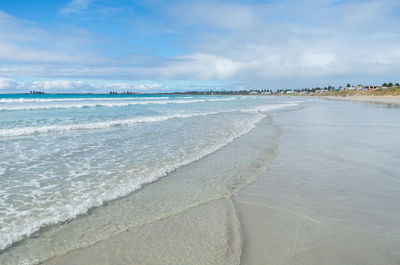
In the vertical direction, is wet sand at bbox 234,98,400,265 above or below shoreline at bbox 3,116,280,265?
above

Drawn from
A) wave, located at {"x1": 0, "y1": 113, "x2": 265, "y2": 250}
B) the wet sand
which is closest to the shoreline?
wave, located at {"x1": 0, "y1": 113, "x2": 265, "y2": 250}

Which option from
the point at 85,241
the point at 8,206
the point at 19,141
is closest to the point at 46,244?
the point at 85,241

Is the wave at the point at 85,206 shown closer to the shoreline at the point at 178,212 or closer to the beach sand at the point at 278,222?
the shoreline at the point at 178,212

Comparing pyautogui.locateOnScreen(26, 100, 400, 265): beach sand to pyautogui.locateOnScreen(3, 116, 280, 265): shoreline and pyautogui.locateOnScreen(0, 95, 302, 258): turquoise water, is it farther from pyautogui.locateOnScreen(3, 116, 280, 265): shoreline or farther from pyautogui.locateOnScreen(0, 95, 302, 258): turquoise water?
pyautogui.locateOnScreen(0, 95, 302, 258): turquoise water

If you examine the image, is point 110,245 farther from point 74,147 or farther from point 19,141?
point 19,141

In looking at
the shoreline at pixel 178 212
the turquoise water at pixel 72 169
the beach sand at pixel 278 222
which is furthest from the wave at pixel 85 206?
the beach sand at pixel 278 222

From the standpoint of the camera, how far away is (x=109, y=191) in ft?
16.7

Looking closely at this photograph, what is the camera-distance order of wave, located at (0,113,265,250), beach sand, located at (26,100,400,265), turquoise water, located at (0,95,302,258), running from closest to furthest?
beach sand, located at (26,100,400,265), wave, located at (0,113,265,250), turquoise water, located at (0,95,302,258)

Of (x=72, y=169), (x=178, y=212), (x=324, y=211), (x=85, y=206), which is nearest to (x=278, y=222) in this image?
(x=324, y=211)

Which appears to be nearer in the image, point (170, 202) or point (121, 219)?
point (121, 219)

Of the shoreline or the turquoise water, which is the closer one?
the shoreline

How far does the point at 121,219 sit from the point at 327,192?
375cm

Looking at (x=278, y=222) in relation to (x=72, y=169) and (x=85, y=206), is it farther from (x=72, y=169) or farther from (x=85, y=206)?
(x=72, y=169)

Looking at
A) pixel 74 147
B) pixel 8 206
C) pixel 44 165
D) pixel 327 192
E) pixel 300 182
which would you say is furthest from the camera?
pixel 74 147
